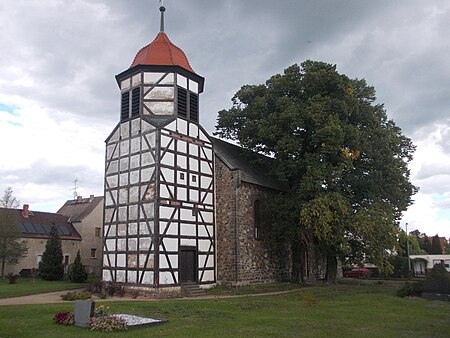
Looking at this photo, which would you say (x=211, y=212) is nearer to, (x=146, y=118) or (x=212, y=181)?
(x=212, y=181)

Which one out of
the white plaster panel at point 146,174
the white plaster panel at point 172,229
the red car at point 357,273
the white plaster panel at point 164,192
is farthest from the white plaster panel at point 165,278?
the red car at point 357,273

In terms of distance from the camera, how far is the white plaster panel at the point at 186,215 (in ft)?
75.0

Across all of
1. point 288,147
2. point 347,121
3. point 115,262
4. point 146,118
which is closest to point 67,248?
point 115,262

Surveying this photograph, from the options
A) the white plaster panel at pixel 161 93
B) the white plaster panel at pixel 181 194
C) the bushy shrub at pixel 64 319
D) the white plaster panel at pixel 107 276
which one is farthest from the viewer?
the white plaster panel at pixel 161 93

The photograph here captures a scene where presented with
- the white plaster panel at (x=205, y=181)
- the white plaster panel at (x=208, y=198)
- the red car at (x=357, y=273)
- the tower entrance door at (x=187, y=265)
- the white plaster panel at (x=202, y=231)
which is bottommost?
the red car at (x=357, y=273)

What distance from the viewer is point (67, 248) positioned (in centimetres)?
3994

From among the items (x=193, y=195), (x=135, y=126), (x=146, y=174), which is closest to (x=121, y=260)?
(x=146, y=174)

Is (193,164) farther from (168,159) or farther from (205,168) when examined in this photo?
(168,159)

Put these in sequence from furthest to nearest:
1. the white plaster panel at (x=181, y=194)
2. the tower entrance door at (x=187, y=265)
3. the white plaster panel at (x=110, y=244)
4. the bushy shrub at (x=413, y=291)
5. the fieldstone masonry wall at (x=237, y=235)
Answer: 1. the fieldstone masonry wall at (x=237, y=235)
2. the white plaster panel at (x=110, y=244)
3. the white plaster panel at (x=181, y=194)
4. the tower entrance door at (x=187, y=265)
5. the bushy shrub at (x=413, y=291)

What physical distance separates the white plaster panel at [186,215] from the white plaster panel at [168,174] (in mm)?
1781

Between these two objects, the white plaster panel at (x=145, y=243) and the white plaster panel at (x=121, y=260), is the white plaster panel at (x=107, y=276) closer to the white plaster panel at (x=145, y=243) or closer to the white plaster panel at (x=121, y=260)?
the white plaster panel at (x=121, y=260)

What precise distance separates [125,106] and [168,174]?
5476 millimetres

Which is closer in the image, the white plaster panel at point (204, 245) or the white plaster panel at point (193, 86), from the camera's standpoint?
the white plaster panel at point (204, 245)

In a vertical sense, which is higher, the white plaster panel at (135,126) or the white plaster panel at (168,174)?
the white plaster panel at (135,126)
